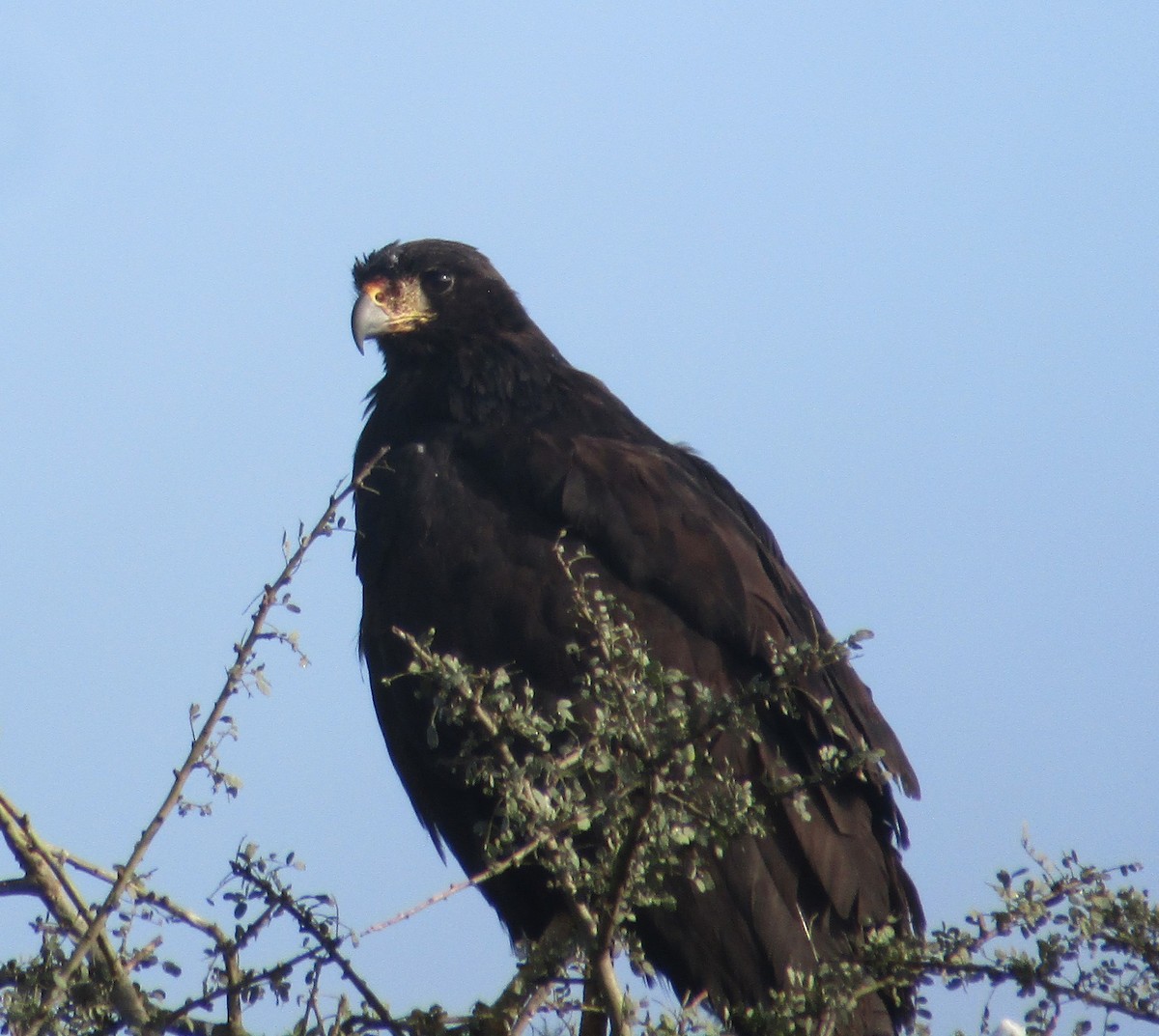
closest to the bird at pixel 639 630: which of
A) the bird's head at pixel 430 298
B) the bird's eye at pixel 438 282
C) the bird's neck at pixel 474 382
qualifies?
the bird's neck at pixel 474 382

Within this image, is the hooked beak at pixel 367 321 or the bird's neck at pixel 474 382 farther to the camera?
the hooked beak at pixel 367 321

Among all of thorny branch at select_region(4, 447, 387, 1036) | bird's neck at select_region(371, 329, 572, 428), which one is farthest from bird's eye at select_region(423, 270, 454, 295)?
thorny branch at select_region(4, 447, 387, 1036)

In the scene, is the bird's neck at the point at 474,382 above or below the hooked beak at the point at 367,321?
below

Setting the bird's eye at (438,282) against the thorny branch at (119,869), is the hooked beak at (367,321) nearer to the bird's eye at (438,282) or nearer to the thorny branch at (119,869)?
the bird's eye at (438,282)

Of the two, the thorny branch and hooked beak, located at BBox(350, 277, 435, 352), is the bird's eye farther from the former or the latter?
the thorny branch

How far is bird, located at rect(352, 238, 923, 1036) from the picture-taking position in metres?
4.21

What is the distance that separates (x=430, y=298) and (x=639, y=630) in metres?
1.73

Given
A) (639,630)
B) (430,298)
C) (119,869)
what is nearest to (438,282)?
(430,298)

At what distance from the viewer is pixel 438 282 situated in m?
5.34

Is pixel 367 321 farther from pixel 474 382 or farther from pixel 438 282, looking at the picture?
pixel 474 382

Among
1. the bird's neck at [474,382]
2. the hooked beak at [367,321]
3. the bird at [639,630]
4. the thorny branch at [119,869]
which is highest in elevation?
the hooked beak at [367,321]

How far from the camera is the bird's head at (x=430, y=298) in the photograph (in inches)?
205

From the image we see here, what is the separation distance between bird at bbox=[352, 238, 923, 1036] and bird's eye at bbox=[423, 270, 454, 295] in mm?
739

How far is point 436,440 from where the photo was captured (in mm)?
4664
